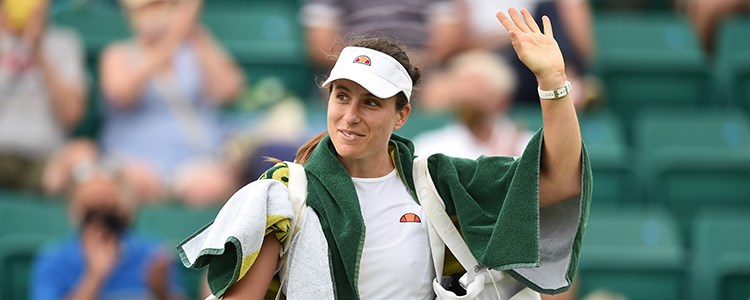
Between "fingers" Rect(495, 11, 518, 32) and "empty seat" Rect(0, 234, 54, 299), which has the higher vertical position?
"fingers" Rect(495, 11, 518, 32)

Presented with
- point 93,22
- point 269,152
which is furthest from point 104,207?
point 93,22

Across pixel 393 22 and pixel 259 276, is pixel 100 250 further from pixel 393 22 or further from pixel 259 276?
pixel 259 276

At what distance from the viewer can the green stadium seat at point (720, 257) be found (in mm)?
5859

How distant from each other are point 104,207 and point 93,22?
1807 mm

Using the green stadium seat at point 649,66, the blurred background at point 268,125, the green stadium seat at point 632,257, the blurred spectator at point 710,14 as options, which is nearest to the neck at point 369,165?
the blurred background at point 268,125

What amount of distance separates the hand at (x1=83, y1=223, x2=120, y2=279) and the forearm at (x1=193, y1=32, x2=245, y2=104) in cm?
117

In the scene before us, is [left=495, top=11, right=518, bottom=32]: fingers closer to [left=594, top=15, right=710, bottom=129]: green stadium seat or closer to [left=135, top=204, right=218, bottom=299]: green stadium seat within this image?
[left=135, top=204, right=218, bottom=299]: green stadium seat

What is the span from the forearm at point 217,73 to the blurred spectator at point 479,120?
97cm

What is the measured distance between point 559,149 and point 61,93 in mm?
3641

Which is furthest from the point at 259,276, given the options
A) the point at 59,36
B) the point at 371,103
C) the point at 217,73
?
the point at 59,36

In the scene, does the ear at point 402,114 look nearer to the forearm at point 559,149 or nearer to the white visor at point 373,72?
the white visor at point 373,72

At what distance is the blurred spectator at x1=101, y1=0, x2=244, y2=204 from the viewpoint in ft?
20.7

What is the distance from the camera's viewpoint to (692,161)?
21.1 feet

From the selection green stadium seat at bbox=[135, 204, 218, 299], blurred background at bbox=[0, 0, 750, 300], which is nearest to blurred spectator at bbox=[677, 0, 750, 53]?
blurred background at bbox=[0, 0, 750, 300]
